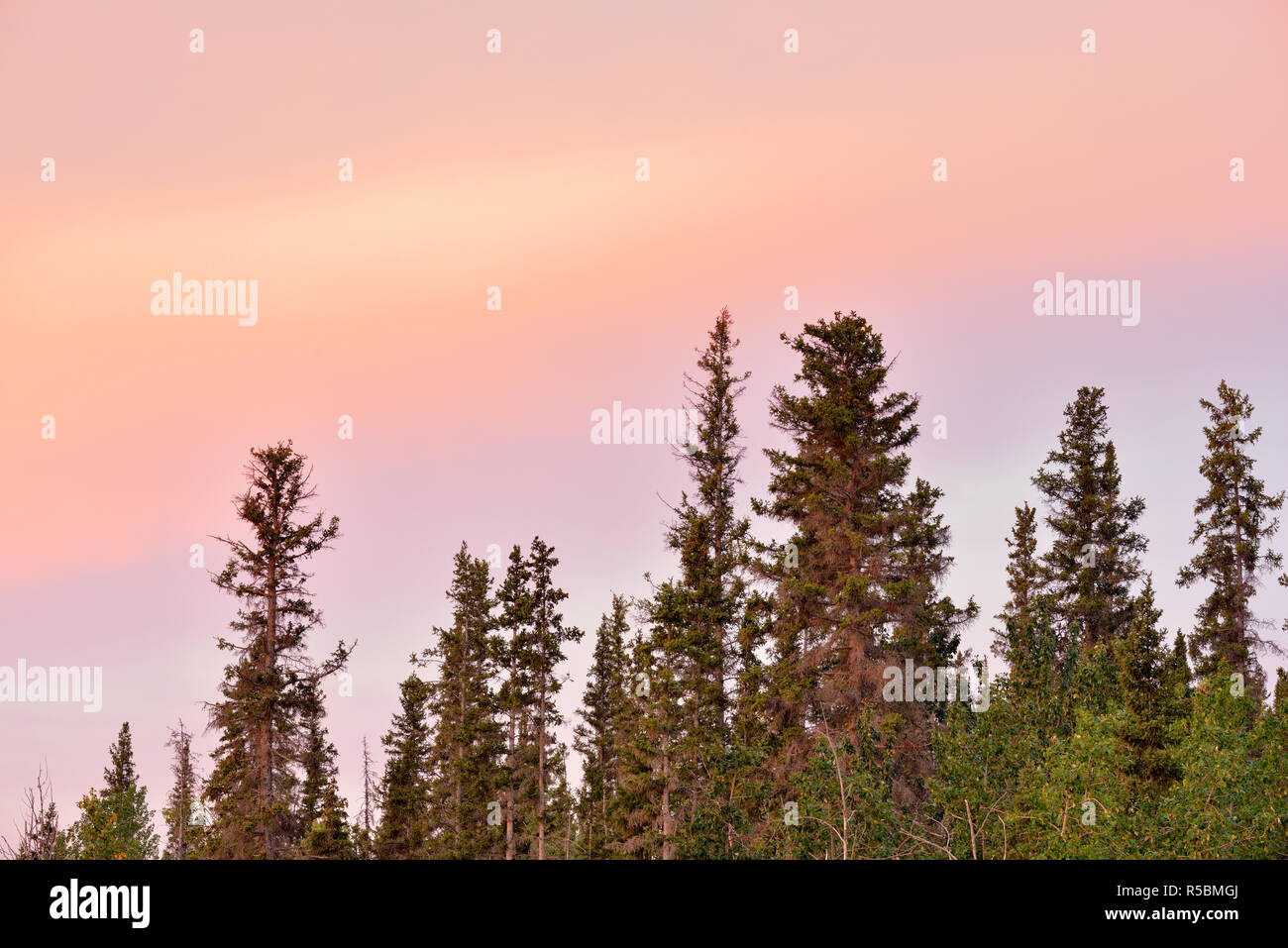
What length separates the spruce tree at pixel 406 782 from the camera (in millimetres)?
70625

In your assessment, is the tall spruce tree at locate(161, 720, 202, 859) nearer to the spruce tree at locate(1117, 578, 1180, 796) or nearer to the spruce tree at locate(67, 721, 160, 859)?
Result: the spruce tree at locate(67, 721, 160, 859)

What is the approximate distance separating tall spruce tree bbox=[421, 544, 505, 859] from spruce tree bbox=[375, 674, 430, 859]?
183 cm

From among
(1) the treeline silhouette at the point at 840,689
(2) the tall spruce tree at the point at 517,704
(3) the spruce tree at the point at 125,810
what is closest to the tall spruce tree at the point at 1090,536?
(1) the treeline silhouette at the point at 840,689

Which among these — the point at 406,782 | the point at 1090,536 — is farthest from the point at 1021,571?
the point at 406,782

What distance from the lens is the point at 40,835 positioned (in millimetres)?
17047

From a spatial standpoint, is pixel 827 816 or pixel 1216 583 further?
pixel 1216 583

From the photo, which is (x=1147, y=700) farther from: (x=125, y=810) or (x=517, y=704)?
(x=125, y=810)

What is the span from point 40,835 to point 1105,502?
52.7 meters

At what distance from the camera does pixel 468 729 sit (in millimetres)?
60250

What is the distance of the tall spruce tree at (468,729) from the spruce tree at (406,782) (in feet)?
6.02

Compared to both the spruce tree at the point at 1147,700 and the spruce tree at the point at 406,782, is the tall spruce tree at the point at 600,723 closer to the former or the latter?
the spruce tree at the point at 406,782

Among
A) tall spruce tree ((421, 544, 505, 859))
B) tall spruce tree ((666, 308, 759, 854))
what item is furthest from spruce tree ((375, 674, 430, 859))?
tall spruce tree ((666, 308, 759, 854))
